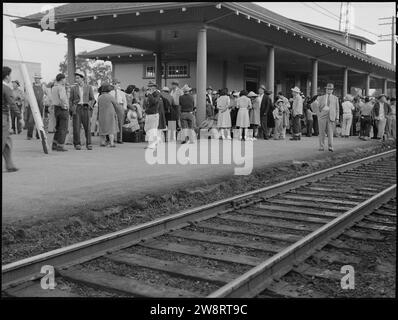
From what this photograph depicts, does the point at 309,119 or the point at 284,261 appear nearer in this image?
the point at 284,261

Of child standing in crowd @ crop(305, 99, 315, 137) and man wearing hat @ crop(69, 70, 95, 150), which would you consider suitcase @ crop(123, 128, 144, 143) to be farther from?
child standing in crowd @ crop(305, 99, 315, 137)

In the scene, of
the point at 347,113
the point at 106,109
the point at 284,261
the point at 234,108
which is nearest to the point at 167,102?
the point at 106,109

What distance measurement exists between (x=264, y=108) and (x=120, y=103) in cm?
504

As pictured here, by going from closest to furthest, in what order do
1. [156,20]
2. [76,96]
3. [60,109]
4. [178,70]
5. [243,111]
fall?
[60,109] → [76,96] → [243,111] → [156,20] → [178,70]

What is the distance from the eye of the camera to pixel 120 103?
13469mm

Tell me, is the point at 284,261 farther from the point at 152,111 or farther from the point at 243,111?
the point at 243,111

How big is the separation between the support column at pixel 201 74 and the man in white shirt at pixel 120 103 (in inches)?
106

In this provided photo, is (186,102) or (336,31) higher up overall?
(336,31)

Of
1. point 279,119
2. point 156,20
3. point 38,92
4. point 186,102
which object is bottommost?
point 279,119

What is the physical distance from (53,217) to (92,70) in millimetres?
58161

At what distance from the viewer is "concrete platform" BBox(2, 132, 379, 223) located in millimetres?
6375

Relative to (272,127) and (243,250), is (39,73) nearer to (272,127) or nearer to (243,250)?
(272,127)
